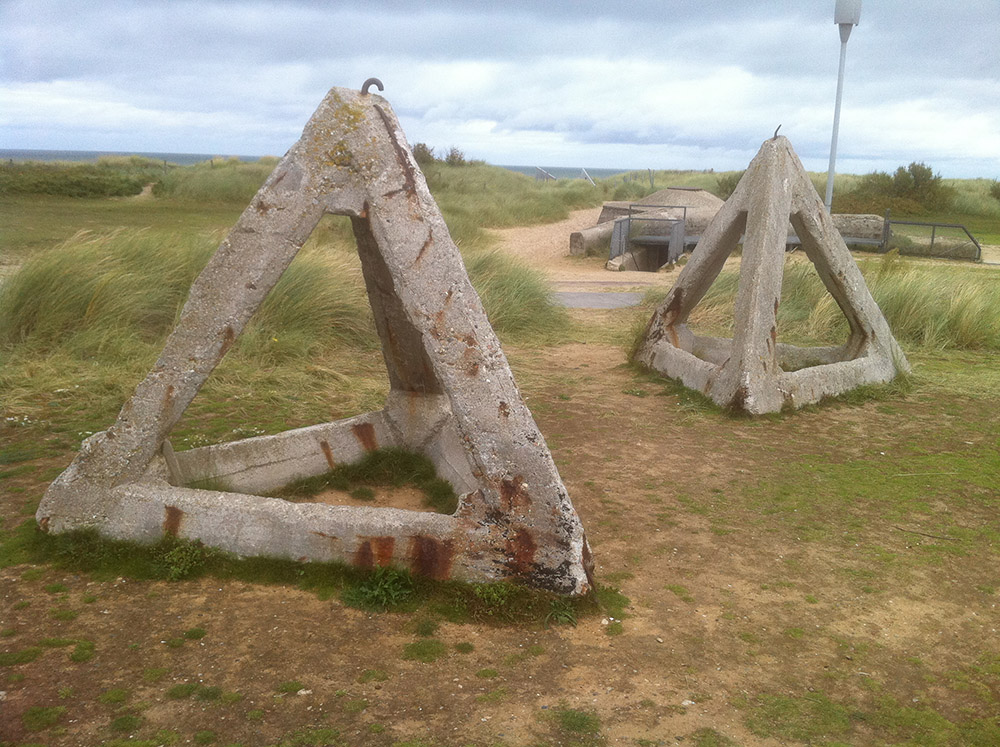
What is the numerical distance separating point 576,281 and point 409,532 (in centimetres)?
1042

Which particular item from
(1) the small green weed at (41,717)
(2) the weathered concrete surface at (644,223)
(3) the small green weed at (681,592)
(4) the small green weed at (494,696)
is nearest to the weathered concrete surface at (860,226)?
(2) the weathered concrete surface at (644,223)

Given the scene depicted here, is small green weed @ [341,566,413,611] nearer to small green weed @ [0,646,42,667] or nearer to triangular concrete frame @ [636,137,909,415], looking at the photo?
small green weed @ [0,646,42,667]

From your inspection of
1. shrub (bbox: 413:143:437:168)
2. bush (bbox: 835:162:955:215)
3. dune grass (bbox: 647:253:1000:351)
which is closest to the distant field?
dune grass (bbox: 647:253:1000:351)

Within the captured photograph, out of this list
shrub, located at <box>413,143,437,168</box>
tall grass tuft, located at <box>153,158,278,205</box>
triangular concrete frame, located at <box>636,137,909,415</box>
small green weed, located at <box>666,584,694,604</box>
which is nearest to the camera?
small green weed, located at <box>666,584,694,604</box>

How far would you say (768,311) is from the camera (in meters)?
6.08

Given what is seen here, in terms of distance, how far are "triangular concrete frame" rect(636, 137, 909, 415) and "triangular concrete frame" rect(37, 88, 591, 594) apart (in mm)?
3076

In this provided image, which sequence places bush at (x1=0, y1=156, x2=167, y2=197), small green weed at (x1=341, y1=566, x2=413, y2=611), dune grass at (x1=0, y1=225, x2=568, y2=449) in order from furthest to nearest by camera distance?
bush at (x1=0, y1=156, x2=167, y2=197) → dune grass at (x1=0, y1=225, x2=568, y2=449) → small green weed at (x1=341, y1=566, x2=413, y2=611)

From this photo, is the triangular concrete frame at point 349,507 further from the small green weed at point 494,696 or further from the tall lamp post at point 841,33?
the tall lamp post at point 841,33

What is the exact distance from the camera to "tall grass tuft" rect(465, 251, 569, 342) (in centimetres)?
887

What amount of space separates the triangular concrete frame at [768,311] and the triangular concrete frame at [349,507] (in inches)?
121

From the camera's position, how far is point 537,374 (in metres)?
7.27

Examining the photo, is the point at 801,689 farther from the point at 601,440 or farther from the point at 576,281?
the point at 576,281

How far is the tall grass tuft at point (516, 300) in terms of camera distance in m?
8.87

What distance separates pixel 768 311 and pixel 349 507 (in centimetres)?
367
